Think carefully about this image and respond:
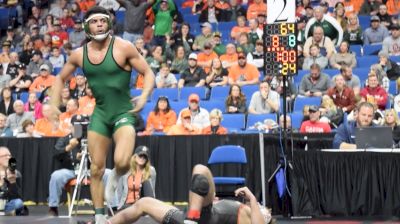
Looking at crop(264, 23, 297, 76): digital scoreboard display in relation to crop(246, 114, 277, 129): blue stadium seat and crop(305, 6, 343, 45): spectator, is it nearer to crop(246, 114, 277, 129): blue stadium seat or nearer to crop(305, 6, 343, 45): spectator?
crop(246, 114, 277, 129): blue stadium seat

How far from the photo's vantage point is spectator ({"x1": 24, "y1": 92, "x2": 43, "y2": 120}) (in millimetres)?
18109

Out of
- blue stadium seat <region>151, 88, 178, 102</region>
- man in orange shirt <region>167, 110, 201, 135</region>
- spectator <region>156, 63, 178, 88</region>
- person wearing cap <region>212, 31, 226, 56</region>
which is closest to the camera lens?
man in orange shirt <region>167, 110, 201, 135</region>

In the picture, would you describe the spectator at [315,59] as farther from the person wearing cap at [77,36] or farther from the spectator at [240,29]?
the person wearing cap at [77,36]

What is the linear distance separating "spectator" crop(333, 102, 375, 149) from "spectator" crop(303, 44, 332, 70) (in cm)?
363

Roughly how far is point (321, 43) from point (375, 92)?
229 centimetres

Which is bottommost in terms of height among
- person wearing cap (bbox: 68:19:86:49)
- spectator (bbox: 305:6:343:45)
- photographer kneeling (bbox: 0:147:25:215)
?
photographer kneeling (bbox: 0:147:25:215)

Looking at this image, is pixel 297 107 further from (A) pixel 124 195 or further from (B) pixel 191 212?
(B) pixel 191 212

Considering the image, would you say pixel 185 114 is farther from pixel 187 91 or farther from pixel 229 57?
pixel 229 57

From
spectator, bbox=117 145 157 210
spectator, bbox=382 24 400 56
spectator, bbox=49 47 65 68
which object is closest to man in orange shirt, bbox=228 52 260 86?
spectator, bbox=382 24 400 56

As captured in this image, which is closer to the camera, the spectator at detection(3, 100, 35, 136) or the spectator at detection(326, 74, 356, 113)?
the spectator at detection(326, 74, 356, 113)

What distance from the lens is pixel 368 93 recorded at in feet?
52.0

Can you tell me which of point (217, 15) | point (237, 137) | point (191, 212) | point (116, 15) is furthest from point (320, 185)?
point (116, 15)

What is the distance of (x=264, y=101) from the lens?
16.5m

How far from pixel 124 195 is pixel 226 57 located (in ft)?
19.5
